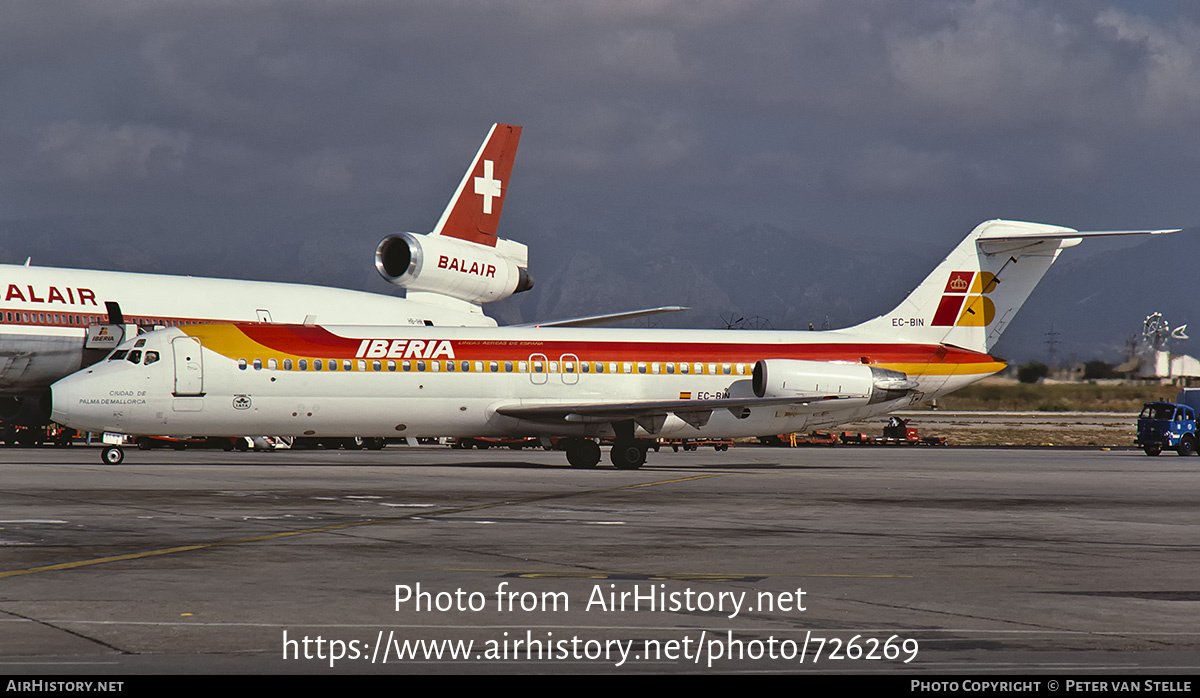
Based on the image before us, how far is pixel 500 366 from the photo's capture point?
37.2 meters

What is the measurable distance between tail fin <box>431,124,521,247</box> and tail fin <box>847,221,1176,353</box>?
667 inches

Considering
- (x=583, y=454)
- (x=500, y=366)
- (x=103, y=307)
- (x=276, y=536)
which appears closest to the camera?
(x=276, y=536)

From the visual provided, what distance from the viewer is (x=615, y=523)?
19.5m

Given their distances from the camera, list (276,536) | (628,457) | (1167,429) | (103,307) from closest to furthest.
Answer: (276,536) < (628,457) < (103,307) < (1167,429)

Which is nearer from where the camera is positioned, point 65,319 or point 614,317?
point 65,319

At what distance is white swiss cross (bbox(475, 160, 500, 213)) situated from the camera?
167 feet

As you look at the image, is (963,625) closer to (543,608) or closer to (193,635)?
(543,608)

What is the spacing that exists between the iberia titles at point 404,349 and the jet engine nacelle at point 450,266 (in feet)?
35.4

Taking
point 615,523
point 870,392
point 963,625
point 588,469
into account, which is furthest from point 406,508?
point 870,392

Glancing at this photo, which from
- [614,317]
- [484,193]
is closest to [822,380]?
[614,317]

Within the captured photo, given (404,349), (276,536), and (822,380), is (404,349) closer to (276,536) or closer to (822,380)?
(822,380)

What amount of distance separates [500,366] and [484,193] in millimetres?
15502

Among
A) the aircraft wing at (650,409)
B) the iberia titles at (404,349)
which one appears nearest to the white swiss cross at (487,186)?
the iberia titles at (404,349)

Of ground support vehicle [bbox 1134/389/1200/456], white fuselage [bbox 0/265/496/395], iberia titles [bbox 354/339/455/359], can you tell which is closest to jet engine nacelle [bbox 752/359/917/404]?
iberia titles [bbox 354/339/455/359]
